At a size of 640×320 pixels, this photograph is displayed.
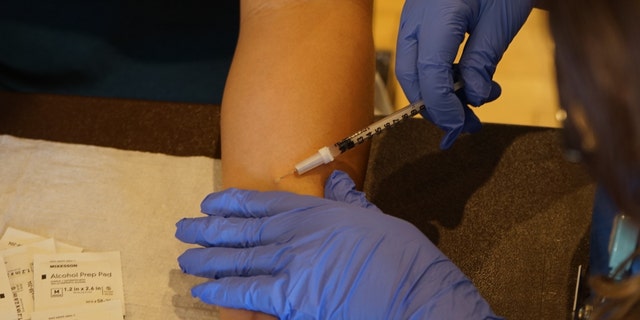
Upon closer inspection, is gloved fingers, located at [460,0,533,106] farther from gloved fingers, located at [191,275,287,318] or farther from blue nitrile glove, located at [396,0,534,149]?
gloved fingers, located at [191,275,287,318]

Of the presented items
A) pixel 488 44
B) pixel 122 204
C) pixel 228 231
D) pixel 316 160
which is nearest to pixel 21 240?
pixel 122 204

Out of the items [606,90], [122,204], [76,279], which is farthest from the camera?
[122,204]

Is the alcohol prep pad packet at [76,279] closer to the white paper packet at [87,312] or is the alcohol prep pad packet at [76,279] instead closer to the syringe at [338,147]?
the white paper packet at [87,312]

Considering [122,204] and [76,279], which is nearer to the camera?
[76,279]

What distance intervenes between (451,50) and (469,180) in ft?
0.88

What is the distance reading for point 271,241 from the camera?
892mm

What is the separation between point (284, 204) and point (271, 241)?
61mm

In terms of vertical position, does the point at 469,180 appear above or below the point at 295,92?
below

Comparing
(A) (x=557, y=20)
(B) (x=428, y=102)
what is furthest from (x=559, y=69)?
(B) (x=428, y=102)

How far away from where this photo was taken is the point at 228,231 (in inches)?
35.5

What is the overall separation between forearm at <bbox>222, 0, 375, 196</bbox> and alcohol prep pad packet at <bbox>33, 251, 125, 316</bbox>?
0.80 ft

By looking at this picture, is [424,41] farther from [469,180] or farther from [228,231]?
[228,231]

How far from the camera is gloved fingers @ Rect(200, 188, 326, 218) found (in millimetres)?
903

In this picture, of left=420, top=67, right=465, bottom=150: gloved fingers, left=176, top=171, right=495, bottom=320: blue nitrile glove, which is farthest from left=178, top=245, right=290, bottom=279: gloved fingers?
left=420, top=67, right=465, bottom=150: gloved fingers
